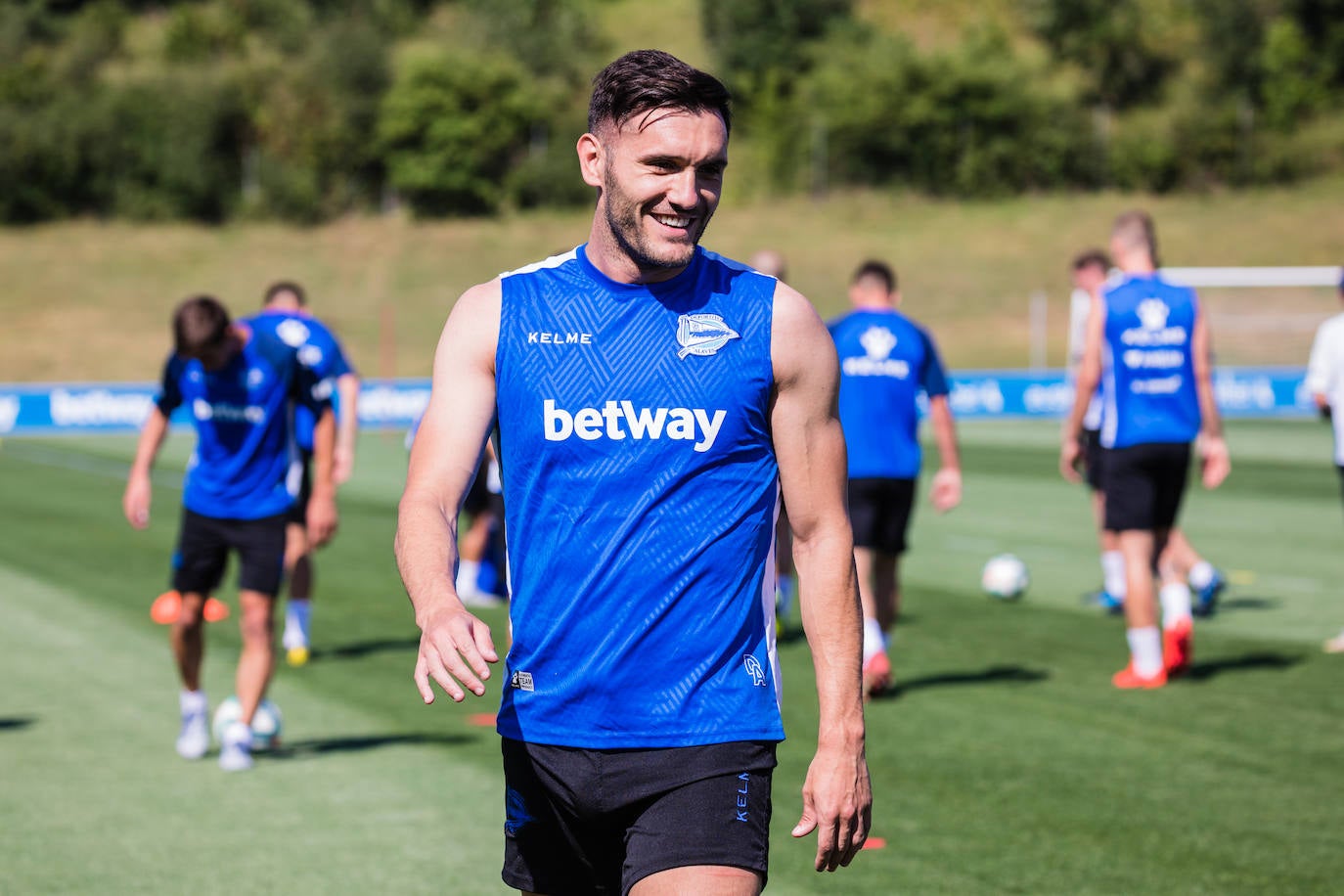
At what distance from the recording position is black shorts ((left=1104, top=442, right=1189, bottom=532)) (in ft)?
29.9

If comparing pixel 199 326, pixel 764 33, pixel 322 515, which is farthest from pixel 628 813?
pixel 764 33

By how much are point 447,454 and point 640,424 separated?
357mm

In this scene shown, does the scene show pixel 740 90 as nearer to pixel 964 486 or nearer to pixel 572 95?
pixel 572 95

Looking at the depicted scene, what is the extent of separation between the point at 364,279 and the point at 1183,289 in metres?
49.7

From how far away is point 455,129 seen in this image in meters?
73.1

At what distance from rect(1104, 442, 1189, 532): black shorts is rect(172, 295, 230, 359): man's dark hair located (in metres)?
4.69

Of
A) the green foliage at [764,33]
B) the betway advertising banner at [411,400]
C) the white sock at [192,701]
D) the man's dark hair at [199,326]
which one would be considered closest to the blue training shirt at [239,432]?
the man's dark hair at [199,326]

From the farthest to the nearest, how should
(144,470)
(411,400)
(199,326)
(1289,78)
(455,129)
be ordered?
(1289,78) < (455,129) < (411,400) < (144,470) < (199,326)

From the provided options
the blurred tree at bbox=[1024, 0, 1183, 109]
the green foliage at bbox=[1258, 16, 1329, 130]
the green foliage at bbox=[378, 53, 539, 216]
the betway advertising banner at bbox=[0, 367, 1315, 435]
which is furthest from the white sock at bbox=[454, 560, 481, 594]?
the blurred tree at bbox=[1024, 0, 1183, 109]

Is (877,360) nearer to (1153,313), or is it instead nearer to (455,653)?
(1153,313)

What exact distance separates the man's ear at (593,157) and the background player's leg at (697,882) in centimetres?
126

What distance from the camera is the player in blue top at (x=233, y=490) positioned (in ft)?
24.7

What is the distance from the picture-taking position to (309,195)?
7006 cm

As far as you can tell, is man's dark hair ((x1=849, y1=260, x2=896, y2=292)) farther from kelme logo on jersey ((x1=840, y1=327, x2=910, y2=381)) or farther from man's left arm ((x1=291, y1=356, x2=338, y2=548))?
man's left arm ((x1=291, y1=356, x2=338, y2=548))
